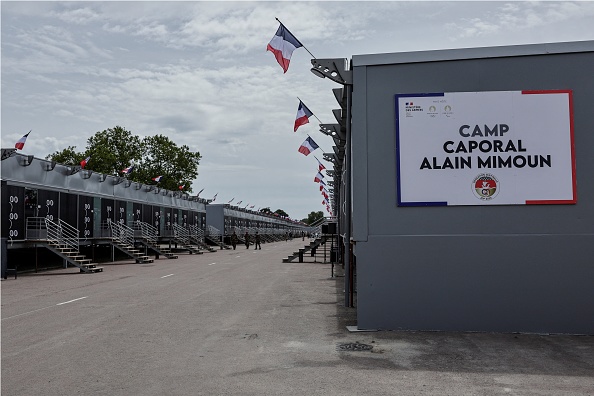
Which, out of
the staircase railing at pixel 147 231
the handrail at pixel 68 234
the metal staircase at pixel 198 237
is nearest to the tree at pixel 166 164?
the metal staircase at pixel 198 237

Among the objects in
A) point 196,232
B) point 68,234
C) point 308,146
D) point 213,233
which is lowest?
point 213,233

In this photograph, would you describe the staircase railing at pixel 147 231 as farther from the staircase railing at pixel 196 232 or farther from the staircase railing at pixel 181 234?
the staircase railing at pixel 196 232

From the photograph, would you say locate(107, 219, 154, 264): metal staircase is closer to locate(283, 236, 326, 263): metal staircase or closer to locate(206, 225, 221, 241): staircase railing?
locate(283, 236, 326, 263): metal staircase

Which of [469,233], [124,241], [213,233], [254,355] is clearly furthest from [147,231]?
[254,355]

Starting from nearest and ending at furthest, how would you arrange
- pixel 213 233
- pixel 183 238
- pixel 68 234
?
1. pixel 68 234
2. pixel 183 238
3. pixel 213 233

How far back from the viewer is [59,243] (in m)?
26.3

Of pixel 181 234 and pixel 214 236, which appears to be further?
pixel 214 236

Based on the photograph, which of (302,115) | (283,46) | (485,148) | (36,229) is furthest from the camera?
(36,229)

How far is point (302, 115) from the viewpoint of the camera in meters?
15.6

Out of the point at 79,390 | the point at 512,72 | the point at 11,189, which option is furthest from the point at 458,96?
the point at 11,189

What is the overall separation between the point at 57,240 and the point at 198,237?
97.6 ft

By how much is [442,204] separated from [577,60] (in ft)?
12.1

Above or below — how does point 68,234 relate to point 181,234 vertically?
above

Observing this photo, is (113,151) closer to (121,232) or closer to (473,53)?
(121,232)
